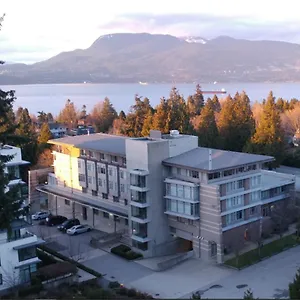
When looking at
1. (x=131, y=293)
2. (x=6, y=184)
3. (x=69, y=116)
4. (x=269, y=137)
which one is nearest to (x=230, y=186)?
(x=131, y=293)

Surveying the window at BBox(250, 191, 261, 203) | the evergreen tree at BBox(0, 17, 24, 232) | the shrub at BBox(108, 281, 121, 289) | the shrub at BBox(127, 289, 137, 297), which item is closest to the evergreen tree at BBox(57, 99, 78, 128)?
the window at BBox(250, 191, 261, 203)

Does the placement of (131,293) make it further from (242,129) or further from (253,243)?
(242,129)

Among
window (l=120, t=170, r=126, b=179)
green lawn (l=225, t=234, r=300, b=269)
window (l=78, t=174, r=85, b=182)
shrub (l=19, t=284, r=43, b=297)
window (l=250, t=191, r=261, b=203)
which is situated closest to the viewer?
shrub (l=19, t=284, r=43, b=297)

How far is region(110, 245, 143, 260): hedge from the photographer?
1778 cm

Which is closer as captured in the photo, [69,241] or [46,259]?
[46,259]

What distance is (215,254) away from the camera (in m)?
17.1

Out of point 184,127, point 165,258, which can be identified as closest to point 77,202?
point 165,258

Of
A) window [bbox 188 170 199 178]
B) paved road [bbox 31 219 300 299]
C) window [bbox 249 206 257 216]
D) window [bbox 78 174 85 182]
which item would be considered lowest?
paved road [bbox 31 219 300 299]

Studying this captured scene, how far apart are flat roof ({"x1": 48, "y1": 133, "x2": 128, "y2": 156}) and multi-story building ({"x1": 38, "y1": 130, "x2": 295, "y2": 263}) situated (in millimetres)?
184

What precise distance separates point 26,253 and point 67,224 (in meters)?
5.83

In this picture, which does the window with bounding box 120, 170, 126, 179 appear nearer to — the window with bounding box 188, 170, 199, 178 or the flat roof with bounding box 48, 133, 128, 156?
the flat roof with bounding box 48, 133, 128, 156

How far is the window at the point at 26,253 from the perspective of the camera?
15.5 m

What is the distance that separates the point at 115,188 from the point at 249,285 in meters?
7.92

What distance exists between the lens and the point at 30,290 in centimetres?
1450
